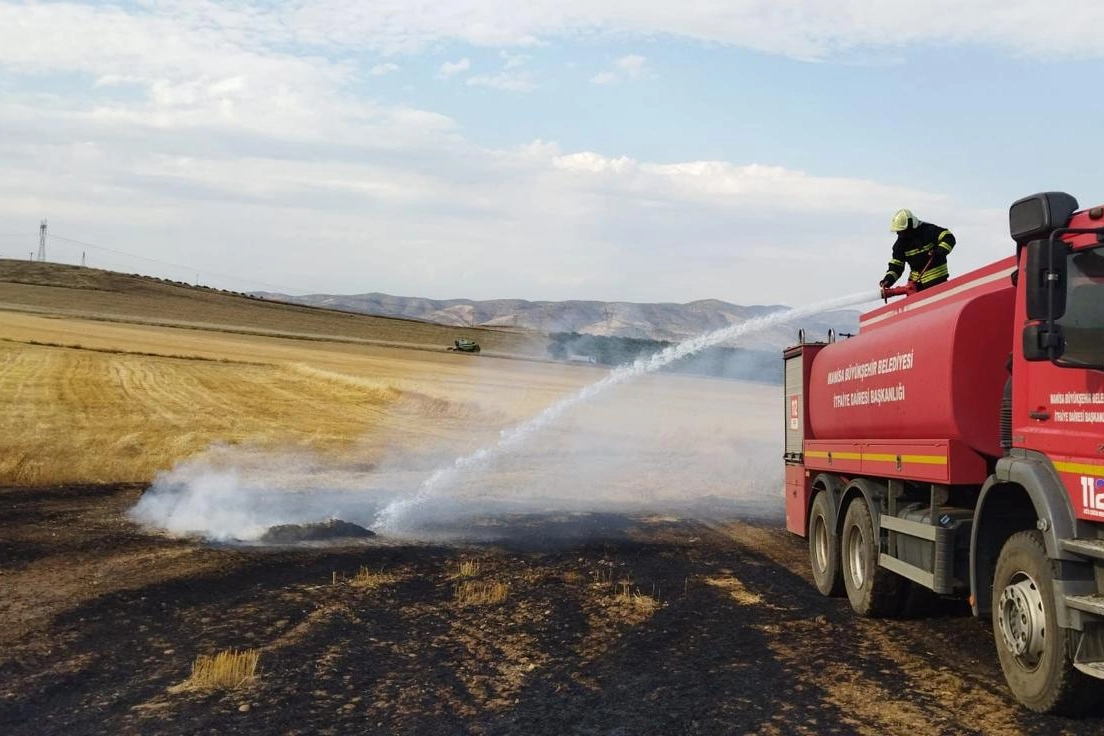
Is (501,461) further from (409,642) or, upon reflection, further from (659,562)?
(409,642)

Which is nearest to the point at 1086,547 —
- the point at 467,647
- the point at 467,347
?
the point at 467,647

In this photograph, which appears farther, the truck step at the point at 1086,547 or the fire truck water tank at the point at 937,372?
the fire truck water tank at the point at 937,372

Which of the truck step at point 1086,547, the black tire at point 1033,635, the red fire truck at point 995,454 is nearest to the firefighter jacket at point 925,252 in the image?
the red fire truck at point 995,454

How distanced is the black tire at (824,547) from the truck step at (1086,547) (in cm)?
499

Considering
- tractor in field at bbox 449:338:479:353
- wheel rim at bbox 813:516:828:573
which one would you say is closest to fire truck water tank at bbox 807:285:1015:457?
wheel rim at bbox 813:516:828:573

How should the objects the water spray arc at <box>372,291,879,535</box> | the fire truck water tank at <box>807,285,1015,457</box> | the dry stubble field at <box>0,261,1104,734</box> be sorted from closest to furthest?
the dry stubble field at <box>0,261,1104,734</box> → the fire truck water tank at <box>807,285,1015,457</box> → the water spray arc at <box>372,291,879,535</box>

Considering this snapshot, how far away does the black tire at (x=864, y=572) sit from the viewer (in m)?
10.0

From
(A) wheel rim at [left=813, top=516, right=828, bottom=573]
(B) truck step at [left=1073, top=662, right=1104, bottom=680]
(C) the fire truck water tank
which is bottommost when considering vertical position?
(A) wheel rim at [left=813, top=516, right=828, bottom=573]

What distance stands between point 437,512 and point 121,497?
5.61 m

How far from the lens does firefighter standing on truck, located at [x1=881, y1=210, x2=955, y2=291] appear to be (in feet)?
36.5

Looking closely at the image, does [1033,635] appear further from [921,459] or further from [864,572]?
[864,572]

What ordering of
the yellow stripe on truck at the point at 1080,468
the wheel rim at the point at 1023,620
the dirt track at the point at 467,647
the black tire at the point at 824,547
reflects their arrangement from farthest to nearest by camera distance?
the black tire at the point at 824,547 → the dirt track at the point at 467,647 → the wheel rim at the point at 1023,620 → the yellow stripe on truck at the point at 1080,468

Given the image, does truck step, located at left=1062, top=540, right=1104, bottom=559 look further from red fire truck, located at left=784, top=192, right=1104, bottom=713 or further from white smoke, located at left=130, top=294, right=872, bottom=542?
white smoke, located at left=130, top=294, right=872, bottom=542

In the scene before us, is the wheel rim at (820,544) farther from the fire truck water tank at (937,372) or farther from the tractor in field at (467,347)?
the tractor in field at (467,347)
